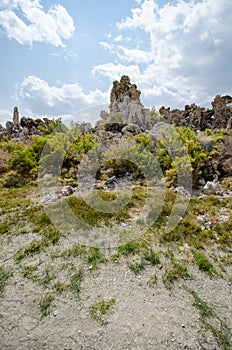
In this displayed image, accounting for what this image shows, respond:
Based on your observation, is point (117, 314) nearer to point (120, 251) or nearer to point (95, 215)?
point (120, 251)

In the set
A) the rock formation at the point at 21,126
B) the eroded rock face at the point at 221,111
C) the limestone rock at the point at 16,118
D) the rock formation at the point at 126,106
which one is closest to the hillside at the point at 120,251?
the eroded rock face at the point at 221,111

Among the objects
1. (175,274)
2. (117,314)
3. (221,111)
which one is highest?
(221,111)

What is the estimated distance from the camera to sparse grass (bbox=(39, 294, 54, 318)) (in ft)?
9.42

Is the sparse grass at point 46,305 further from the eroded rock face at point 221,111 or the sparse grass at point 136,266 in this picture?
the eroded rock face at point 221,111

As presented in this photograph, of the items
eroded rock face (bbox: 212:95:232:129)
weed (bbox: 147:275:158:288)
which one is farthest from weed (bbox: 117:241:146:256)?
eroded rock face (bbox: 212:95:232:129)

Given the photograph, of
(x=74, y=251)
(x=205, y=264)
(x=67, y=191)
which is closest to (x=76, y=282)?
(x=74, y=251)

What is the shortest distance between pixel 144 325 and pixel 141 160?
7364mm

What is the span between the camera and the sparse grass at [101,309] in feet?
9.15

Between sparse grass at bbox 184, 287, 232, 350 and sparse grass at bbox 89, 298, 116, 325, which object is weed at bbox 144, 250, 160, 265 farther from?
sparse grass at bbox 89, 298, 116, 325

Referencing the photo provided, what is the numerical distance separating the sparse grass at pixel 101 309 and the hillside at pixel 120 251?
2 centimetres

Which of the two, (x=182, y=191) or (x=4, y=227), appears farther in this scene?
(x=182, y=191)

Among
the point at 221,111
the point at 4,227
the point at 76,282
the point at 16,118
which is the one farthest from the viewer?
the point at 16,118

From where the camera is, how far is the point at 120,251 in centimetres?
420

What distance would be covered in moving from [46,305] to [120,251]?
172 cm
